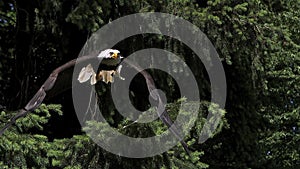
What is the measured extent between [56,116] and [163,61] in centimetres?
114

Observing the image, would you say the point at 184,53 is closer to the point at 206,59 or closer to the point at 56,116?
the point at 206,59

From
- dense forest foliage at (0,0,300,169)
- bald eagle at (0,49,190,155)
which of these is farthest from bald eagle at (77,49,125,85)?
dense forest foliage at (0,0,300,169)

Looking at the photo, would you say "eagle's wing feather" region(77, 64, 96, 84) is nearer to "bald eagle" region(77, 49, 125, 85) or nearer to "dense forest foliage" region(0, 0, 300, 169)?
"bald eagle" region(77, 49, 125, 85)

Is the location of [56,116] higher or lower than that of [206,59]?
lower

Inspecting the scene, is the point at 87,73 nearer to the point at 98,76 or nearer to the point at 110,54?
the point at 98,76

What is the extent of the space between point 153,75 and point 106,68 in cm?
116

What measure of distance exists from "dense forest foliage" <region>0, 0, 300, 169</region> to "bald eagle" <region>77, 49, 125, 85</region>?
0.29 m

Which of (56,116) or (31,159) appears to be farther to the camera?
(56,116)

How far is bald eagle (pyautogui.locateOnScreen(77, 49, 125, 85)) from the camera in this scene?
123 inches

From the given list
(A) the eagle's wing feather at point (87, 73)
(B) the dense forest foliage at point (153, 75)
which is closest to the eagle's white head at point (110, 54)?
(A) the eagle's wing feather at point (87, 73)

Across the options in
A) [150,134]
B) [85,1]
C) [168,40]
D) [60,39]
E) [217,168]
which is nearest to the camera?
[150,134]

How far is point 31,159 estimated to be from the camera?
338cm

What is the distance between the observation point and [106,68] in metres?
3.28

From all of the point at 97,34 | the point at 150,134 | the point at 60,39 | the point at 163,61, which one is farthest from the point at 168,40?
the point at 150,134
